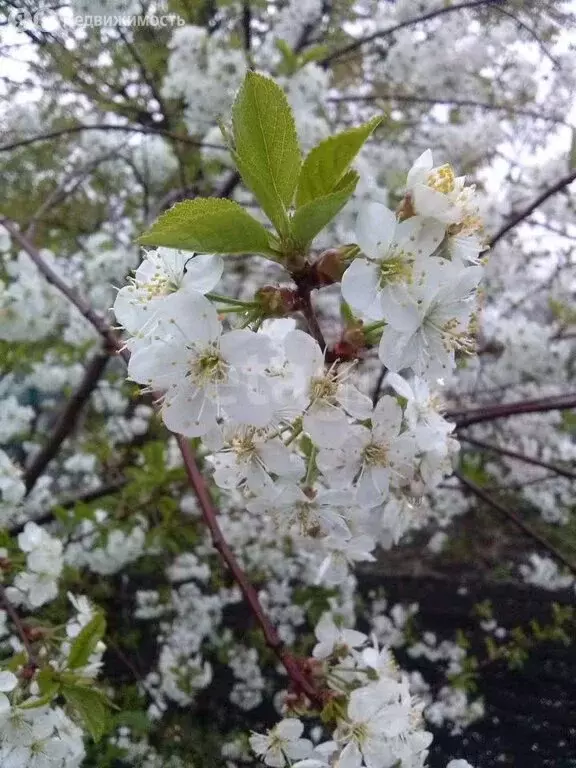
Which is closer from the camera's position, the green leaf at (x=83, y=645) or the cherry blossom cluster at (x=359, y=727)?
the cherry blossom cluster at (x=359, y=727)

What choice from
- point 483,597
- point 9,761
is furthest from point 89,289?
point 9,761

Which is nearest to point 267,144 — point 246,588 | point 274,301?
point 274,301

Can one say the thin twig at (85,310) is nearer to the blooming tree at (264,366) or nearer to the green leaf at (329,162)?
the blooming tree at (264,366)

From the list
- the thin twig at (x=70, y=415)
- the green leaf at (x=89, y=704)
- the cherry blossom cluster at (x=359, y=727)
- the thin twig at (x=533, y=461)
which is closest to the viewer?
the cherry blossom cluster at (x=359, y=727)

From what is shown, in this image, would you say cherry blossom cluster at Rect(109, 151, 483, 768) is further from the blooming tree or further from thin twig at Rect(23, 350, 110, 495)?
thin twig at Rect(23, 350, 110, 495)

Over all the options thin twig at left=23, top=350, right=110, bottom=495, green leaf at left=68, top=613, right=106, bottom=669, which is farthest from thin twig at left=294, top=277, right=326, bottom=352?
thin twig at left=23, top=350, right=110, bottom=495

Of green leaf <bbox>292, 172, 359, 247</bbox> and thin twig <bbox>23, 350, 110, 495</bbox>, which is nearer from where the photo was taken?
green leaf <bbox>292, 172, 359, 247</bbox>

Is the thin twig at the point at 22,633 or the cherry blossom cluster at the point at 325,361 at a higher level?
the cherry blossom cluster at the point at 325,361

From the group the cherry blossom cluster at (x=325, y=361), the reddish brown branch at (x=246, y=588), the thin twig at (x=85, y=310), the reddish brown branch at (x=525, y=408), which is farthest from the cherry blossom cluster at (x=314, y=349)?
the reddish brown branch at (x=525, y=408)
